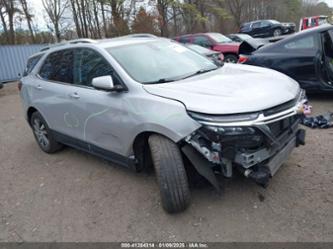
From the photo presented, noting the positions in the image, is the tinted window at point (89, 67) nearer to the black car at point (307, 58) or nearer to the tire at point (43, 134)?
the tire at point (43, 134)

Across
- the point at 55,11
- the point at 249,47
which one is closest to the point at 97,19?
the point at 55,11

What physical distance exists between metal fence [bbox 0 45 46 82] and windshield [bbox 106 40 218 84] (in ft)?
43.5

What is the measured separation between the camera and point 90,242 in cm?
276

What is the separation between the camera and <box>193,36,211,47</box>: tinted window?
13136mm

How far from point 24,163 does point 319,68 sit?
17.4 feet

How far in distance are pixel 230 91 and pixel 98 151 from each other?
1.82m

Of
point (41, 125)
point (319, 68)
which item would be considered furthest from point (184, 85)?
point (319, 68)

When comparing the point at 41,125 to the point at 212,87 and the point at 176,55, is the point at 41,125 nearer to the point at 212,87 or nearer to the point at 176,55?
the point at 176,55

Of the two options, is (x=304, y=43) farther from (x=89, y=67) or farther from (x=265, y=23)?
(x=265, y=23)

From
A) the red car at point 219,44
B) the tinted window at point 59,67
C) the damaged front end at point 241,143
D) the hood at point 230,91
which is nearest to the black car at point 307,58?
the hood at point 230,91

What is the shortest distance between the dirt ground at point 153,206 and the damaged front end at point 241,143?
1.33 feet

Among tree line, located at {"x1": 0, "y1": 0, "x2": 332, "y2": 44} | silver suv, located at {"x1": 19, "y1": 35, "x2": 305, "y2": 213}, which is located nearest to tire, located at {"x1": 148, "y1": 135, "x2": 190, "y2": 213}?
silver suv, located at {"x1": 19, "y1": 35, "x2": 305, "y2": 213}

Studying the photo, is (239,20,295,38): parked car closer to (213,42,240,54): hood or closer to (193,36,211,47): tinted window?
(193,36,211,47): tinted window

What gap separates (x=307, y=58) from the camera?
5.60m
